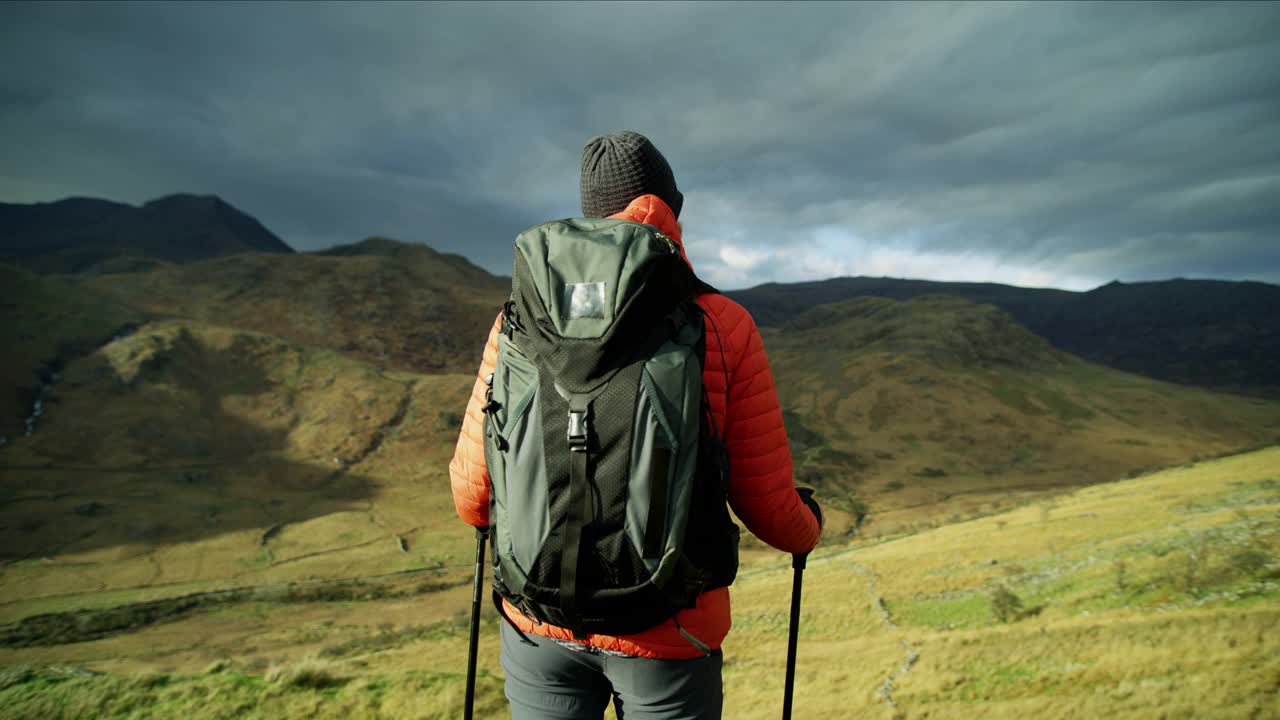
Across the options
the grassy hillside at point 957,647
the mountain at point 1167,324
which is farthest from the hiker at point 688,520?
the mountain at point 1167,324

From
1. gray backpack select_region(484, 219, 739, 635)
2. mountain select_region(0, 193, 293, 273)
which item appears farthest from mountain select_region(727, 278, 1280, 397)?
mountain select_region(0, 193, 293, 273)

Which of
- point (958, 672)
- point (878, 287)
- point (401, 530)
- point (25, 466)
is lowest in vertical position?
point (401, 530)

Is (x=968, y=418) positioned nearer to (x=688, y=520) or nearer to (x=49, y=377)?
(x=688, y=520)

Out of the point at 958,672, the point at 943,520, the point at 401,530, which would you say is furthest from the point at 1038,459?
the point at 958,672

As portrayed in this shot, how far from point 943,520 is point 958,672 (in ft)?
67.3

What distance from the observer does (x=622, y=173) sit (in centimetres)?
214

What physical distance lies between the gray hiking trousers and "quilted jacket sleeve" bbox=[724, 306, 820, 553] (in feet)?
1.51

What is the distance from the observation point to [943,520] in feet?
76.8

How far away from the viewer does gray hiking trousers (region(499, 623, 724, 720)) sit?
1697 millimetres

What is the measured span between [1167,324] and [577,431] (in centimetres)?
13897

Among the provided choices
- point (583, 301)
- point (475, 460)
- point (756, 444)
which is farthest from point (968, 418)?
point (583, 301)

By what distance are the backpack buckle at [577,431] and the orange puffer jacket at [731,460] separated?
342mm

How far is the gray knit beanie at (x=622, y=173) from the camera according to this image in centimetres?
213

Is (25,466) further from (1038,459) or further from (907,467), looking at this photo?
(1038,459)
